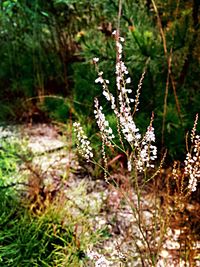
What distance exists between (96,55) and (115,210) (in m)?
0.70

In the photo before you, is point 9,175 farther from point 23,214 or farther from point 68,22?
point 68,22

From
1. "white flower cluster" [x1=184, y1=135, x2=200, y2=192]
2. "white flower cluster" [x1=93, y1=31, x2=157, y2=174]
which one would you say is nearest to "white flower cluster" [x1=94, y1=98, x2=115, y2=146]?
"white flower cluster" [x1=93, y1=31, x2=157, y2=174]

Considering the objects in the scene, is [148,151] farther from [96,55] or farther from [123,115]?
[96,55]

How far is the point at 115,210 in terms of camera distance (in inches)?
66.2

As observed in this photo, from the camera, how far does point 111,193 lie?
5.92ft

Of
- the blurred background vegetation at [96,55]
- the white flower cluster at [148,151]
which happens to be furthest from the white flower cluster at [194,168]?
the blurred background vegetation at [96,55]

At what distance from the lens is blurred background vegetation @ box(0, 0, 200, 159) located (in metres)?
1.68

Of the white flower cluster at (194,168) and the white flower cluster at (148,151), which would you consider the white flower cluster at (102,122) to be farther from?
the white flower cluster at (194,168)

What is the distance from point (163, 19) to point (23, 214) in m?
1.07

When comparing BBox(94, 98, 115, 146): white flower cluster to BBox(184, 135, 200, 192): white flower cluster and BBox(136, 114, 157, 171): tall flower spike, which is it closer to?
BBox(136, 114, 157, 171): tall flower spike

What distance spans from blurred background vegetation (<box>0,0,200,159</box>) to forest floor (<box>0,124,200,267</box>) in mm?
230

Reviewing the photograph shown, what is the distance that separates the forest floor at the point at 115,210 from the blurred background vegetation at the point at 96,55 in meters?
0.23

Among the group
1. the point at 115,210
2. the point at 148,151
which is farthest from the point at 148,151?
the point at 115,210

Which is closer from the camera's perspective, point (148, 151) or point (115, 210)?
point (148, 151)
